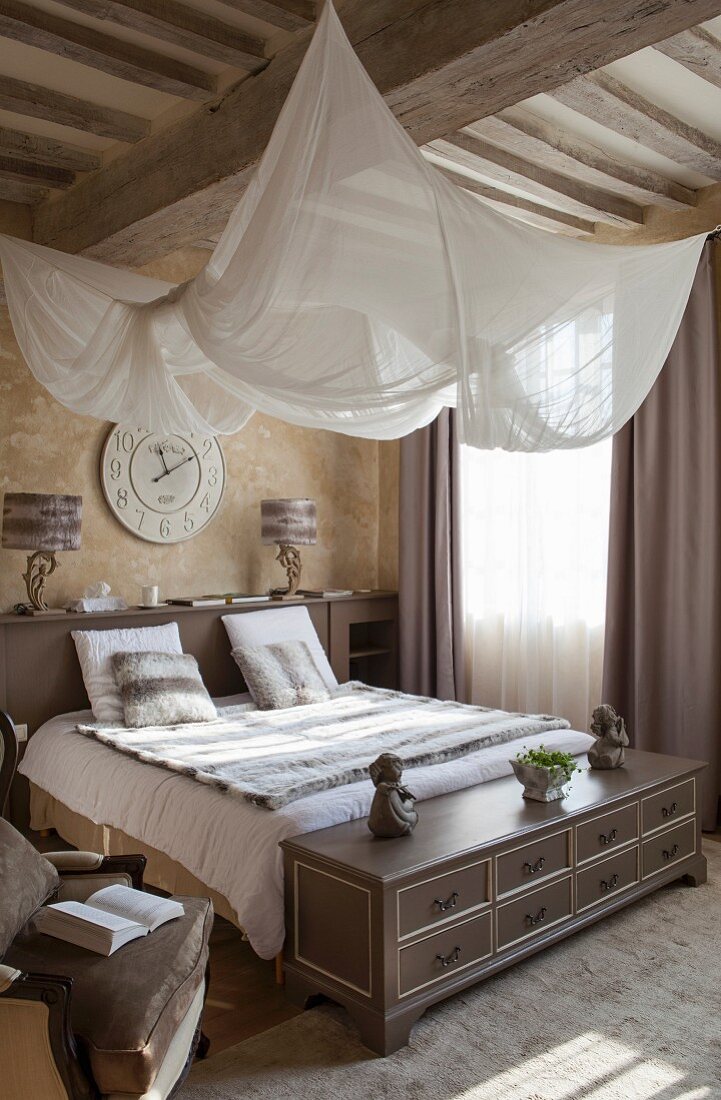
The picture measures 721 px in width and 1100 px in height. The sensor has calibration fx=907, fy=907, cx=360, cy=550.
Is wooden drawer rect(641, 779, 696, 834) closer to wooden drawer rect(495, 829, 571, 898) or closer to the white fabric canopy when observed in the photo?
wooden drawer rect(495, 829, 571, 898)

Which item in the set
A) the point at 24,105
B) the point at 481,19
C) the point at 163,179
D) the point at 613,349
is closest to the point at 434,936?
the point at 613,349

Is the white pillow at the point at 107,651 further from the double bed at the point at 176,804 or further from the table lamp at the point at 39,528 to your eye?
the table lamp at the point at 39,528

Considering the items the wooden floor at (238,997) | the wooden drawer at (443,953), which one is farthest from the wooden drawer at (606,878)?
the wooden floor at (238,997)

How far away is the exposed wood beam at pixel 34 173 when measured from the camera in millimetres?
3588

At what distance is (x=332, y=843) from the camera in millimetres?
2564

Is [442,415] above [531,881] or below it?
above

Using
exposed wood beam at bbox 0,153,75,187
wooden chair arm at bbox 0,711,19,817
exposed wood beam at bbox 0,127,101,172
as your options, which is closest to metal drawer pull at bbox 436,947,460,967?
wooden chair arm at bbox 0,711,19,817

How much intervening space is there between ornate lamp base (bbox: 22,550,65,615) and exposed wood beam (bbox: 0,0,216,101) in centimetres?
195

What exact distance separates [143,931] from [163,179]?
97.0 inches

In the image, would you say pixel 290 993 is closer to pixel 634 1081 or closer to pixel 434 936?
pixel 434 936

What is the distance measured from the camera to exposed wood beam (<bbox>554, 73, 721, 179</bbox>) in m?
3.12

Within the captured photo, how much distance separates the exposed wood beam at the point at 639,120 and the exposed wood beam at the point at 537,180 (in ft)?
1.31

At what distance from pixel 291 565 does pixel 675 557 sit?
1.99 m

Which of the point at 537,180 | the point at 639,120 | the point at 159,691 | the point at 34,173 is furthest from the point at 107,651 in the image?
the point at 639,120
